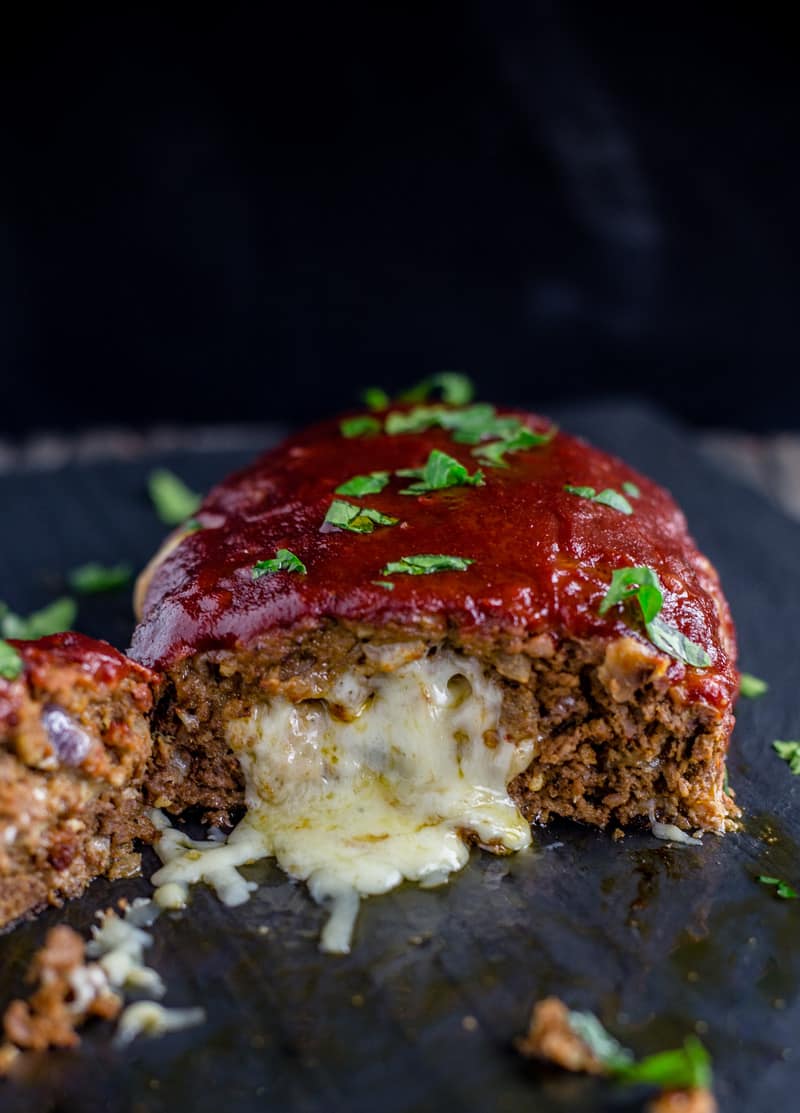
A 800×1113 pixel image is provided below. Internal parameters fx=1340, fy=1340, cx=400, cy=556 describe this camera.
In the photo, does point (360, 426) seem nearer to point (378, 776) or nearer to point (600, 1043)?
point (378, 776)

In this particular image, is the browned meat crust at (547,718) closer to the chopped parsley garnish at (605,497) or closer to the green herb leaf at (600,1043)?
the chopped parsley garnish at (605,497)

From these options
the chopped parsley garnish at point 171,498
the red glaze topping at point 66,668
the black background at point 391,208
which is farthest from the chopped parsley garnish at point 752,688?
the black background at point 391,208

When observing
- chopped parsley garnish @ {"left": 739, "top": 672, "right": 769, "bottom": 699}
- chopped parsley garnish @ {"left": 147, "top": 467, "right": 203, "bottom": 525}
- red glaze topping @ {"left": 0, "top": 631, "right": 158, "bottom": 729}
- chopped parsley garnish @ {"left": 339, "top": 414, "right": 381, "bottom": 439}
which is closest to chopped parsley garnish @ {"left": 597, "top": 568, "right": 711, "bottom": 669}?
chopped parsley garnish @ {"left": 739, "top": 672, "right": 769, "bottom": 699}

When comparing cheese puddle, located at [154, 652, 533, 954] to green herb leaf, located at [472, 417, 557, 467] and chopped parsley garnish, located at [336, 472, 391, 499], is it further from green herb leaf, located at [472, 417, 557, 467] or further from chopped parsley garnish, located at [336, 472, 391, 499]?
green herb leaf, located at [472, 417, 557, 467]

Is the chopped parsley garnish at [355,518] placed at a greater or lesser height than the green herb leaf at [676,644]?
greater

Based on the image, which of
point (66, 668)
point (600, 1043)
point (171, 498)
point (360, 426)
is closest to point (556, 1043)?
point (600, 1043)

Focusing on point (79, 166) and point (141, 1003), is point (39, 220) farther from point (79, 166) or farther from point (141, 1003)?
point (141, 1003)

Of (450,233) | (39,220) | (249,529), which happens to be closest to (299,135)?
(450,233)
